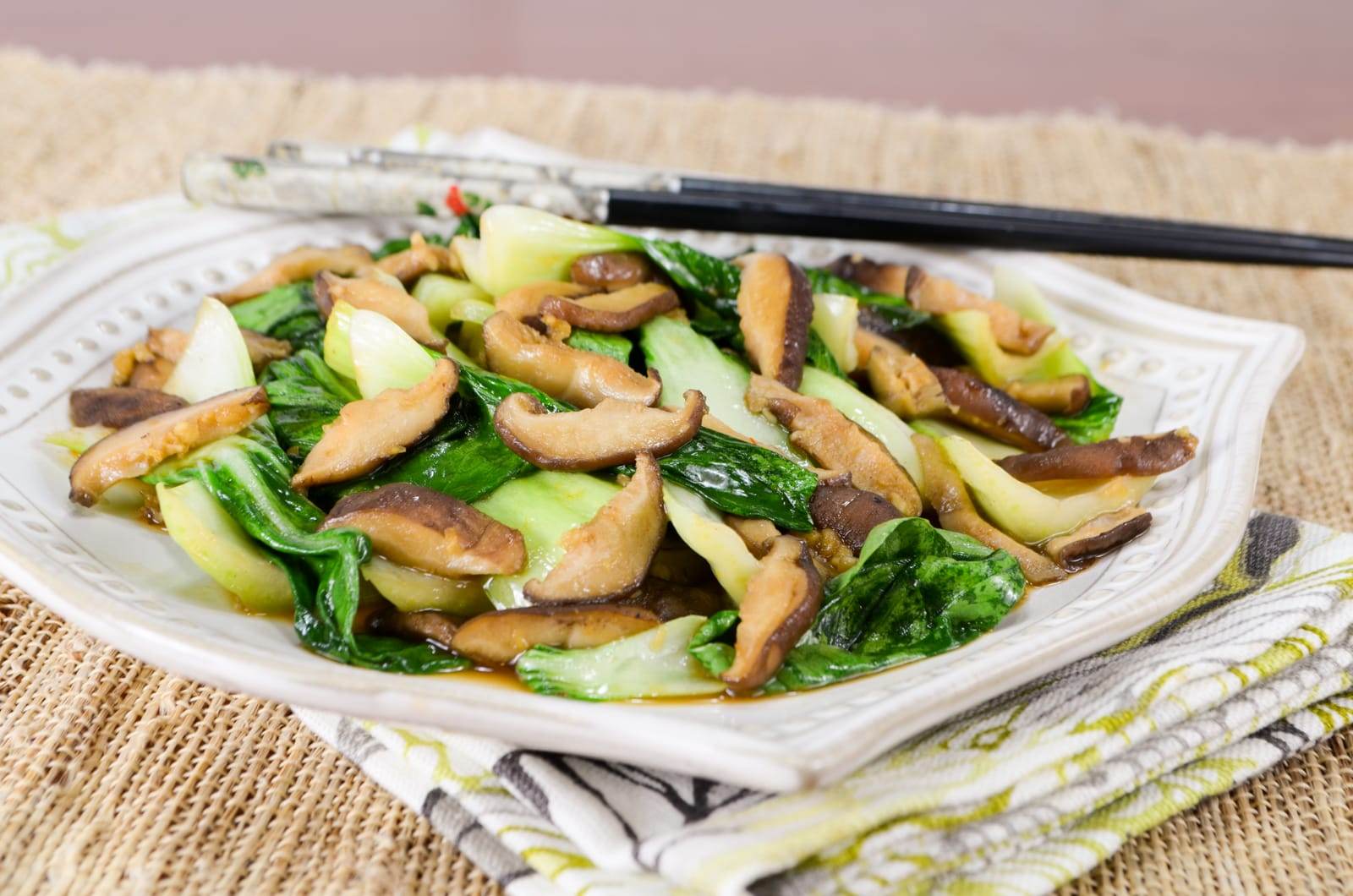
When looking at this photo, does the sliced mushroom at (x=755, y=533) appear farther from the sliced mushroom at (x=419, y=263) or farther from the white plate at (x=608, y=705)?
the sliced mushroom at (x=419, y=263)

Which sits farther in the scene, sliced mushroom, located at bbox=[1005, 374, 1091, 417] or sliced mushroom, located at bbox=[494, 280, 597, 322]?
sliced mushroom, located at bbox=[1005, 374, 1091, 417]

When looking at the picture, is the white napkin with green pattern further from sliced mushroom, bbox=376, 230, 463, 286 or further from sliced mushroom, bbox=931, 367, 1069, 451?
sliced mushroom, bbox=376, 230, 463, 286

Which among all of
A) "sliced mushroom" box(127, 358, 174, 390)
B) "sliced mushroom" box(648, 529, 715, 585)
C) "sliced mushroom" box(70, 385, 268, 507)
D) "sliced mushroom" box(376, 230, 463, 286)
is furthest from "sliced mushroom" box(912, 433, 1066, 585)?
"sliced mushroom" box(127, 358, 174, 390)

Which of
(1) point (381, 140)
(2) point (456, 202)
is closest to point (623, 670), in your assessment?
(2) point (456, 202)

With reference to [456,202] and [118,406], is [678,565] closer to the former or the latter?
[118,406]

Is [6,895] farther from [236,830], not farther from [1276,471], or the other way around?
[1276,471]

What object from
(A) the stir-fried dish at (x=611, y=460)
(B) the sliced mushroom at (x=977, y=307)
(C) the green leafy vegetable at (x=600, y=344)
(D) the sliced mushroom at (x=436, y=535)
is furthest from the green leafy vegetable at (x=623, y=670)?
(B) the sliced mushroom at (x=977, y=307)

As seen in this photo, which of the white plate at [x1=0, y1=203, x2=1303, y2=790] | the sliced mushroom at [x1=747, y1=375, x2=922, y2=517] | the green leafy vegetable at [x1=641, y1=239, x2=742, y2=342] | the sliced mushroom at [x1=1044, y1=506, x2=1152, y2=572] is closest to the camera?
the white plate at [x1=0, y1=203, x2=1303, y2=790]

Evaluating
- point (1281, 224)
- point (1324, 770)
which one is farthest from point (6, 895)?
point (1281, 224)
